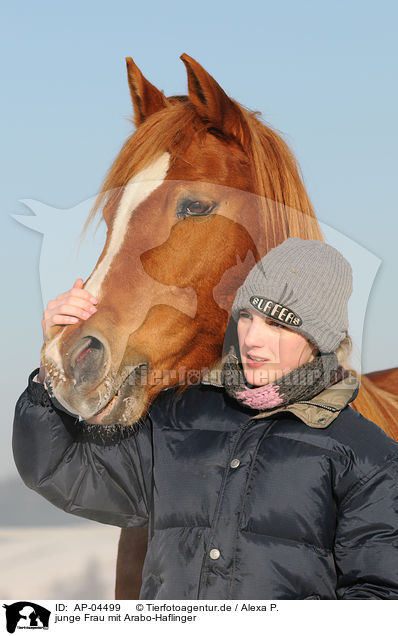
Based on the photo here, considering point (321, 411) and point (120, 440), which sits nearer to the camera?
point (321, 411)

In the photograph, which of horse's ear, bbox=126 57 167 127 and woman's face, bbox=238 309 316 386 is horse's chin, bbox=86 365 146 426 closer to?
woman's face, bbox=238 309 316 386

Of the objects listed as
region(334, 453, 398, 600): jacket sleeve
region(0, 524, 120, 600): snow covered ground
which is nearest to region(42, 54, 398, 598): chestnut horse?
region(334, 453, 398, 600): jacket sleeve

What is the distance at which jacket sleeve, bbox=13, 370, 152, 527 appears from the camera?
1421 millimetres

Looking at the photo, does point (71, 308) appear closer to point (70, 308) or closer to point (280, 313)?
point (70, 308)

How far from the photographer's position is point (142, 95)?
5.59ft

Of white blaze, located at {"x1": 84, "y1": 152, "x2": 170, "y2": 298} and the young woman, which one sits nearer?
the young woman

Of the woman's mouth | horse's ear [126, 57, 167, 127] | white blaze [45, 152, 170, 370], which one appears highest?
horse's ear [126, 57, 167, 127]

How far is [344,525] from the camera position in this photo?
1264 millimetres

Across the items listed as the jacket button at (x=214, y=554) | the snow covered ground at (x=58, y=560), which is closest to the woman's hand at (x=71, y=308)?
the jacket button at (x=214, y=554)

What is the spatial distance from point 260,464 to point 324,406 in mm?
179

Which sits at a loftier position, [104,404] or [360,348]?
[360,348]

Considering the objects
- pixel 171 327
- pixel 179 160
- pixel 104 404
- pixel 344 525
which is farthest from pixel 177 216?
pixel 344 525
